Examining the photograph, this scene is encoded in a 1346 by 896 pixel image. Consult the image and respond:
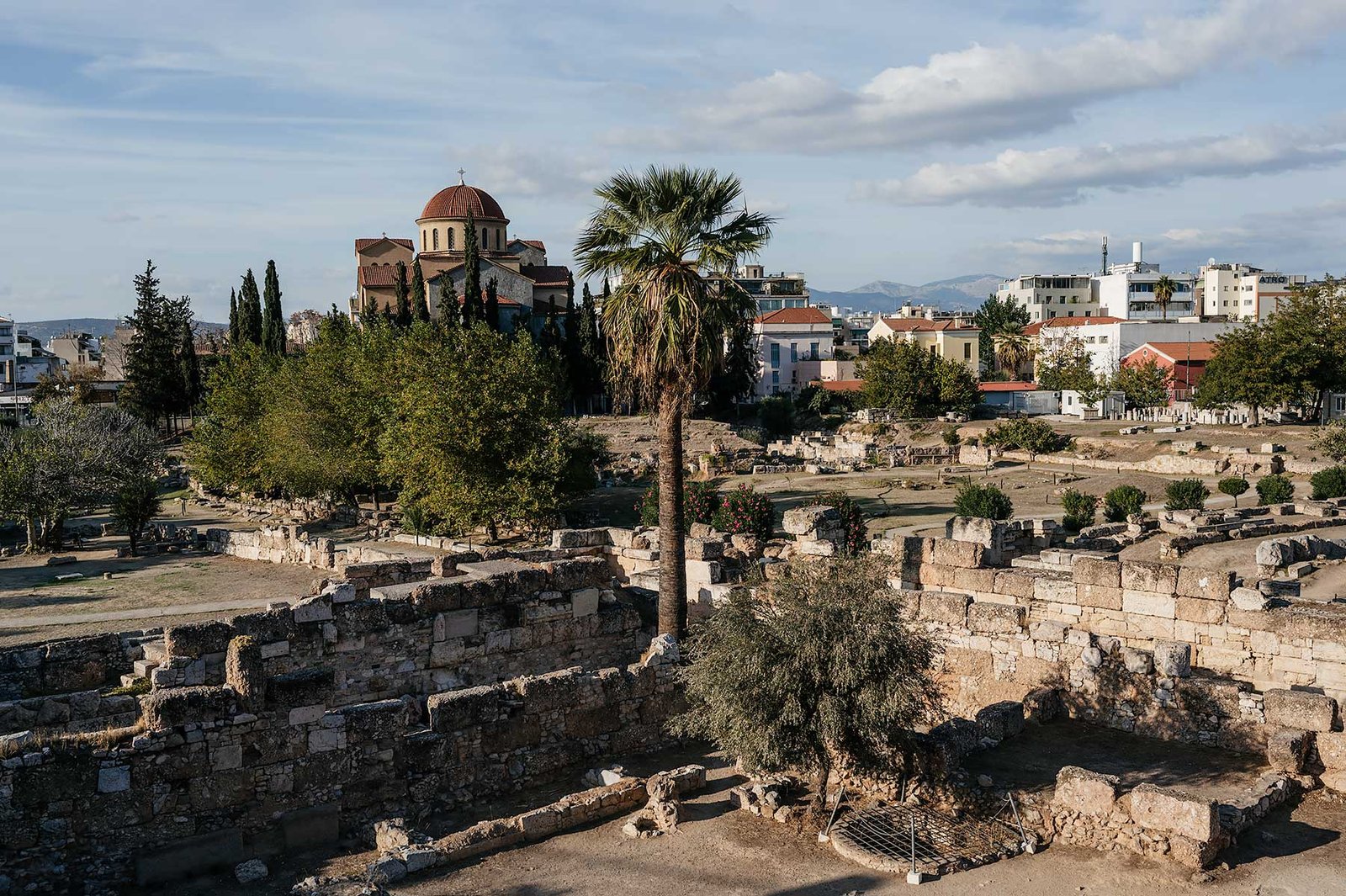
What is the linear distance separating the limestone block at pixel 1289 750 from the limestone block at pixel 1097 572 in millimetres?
3231

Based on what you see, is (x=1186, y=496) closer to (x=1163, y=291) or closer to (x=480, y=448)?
(x=480, y=448)

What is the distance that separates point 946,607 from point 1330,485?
2642 cm

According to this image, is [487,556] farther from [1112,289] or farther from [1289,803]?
[1112,289]

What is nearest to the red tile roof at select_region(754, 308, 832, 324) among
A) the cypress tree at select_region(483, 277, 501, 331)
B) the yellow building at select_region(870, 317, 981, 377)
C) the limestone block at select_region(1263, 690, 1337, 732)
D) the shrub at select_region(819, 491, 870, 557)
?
the yellow building at select_region(870, 317, 981, 377)

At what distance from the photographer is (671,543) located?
1582 centimetres

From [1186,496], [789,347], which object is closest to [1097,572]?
[1186,496]

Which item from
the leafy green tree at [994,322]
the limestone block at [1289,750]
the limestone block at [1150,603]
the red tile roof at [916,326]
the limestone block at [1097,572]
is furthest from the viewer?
the red tile roof at [916,326]

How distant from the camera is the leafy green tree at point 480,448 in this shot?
3052 centimetres

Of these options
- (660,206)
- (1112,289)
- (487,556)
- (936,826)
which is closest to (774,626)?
(936,826)

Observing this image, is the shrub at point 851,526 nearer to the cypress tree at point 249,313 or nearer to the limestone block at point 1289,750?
the limestone block at point 1289,750

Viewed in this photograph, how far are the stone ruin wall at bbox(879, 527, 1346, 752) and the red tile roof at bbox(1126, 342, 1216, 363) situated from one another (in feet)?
224

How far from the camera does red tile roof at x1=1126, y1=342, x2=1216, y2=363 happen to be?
7737 centimetres

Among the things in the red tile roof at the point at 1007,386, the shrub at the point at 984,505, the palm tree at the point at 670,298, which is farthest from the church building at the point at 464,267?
the palm tree at the point at 670,298

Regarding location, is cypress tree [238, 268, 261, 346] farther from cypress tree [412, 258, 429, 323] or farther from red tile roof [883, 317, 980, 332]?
red tile roof [883, 317, 980, 332]
